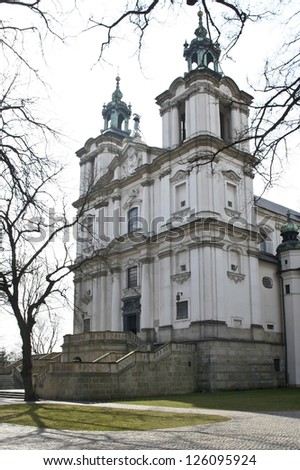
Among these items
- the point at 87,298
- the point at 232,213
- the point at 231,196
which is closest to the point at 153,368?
the point at 232,213

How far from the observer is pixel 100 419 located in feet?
51.4

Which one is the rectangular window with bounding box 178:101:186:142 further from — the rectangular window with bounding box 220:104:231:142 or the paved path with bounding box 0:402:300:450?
the paved path with bounding box 0:402:300:450

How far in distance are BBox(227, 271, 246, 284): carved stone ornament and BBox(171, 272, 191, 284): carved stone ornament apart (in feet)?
9.14

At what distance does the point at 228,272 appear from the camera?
118 ft

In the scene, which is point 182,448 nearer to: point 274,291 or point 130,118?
point 274,291

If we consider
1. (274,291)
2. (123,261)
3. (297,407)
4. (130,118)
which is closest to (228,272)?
(274,291)

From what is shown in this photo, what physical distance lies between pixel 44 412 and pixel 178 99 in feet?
94.9

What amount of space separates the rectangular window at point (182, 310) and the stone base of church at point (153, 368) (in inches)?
101

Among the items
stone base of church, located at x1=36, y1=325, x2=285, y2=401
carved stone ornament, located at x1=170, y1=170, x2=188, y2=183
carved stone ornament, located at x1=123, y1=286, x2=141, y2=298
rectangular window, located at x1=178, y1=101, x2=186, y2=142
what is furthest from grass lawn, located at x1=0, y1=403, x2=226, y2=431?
rectangular window, located at x1=178, y1=101, x2=186, y2=142

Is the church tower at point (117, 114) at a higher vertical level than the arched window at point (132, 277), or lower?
higher

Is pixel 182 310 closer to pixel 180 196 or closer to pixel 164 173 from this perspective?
pixel 180 196

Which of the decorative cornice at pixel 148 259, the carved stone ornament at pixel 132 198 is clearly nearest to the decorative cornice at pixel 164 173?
the carved stone ornament at pixel 132 198

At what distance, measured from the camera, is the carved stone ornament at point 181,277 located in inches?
1417

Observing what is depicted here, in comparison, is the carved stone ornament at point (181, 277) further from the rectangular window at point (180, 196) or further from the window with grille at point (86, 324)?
the window with grille at point (86, 324)
